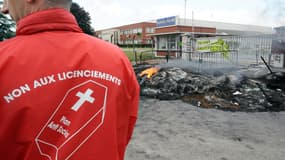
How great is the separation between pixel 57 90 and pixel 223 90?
940 centimetres

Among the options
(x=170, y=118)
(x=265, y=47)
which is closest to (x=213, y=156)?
(x=170, y=118)

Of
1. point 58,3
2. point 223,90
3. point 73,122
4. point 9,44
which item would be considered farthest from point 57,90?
point 223,90

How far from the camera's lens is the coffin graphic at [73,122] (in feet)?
2.88

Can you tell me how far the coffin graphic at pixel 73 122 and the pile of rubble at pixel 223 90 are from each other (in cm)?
743

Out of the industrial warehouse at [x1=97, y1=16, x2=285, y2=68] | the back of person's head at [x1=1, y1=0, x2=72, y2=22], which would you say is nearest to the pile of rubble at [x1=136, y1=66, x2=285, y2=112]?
the industrial warehouse at [x1=97, y1=16, x2=285, y2=68]

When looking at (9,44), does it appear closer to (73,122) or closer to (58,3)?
(58,3)

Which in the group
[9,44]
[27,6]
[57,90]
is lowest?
[57,90]

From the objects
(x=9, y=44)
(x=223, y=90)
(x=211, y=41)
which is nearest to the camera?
(x=9, y=44)

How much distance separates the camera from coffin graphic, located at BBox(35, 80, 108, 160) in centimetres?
88

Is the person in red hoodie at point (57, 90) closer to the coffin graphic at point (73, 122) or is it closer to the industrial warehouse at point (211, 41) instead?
the coffin graphic at point (73, 122)

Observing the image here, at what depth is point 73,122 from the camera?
3.01 ft

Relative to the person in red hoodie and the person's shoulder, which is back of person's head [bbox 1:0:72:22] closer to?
the person in red hoodie

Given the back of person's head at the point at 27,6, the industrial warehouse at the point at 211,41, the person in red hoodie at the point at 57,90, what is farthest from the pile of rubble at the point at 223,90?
the back of person's head at the point at 27,6

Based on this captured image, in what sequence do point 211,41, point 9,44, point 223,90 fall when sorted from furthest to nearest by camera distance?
point 211,41 < point 223,90 < point 9,44
